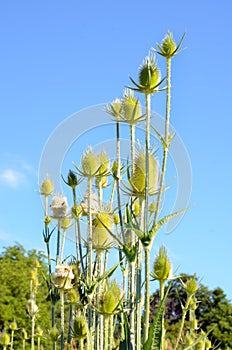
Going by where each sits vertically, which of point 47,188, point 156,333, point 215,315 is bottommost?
point 156,333

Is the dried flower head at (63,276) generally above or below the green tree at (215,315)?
below

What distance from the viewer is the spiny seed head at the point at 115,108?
77.7 inches

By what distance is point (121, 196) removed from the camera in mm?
1959

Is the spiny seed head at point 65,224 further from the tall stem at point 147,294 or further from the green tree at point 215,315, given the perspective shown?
the green tree at point 215,315

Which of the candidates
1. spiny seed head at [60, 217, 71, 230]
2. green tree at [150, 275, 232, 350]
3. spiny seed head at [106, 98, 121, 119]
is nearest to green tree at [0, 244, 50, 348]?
green tree at [150, 275, 232, 350]

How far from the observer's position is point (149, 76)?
1760 millimetres

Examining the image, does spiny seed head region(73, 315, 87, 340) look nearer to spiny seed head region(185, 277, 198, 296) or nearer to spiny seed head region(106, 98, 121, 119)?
spiny seed head region(185, 277, 198, 296)

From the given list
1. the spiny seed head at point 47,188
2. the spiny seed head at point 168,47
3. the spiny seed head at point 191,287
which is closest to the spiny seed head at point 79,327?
the spiny seed head at point 191,287

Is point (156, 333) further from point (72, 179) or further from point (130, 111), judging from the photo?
point (72, 179)

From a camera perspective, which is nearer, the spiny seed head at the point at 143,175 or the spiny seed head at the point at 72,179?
the spiny seed head at the point at 143,175

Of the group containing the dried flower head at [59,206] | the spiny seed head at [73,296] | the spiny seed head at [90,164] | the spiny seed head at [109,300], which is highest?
the dried flower head at [59,206]

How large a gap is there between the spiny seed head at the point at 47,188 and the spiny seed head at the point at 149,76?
93 cm

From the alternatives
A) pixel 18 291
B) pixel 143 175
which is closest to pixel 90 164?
pixel 143 175

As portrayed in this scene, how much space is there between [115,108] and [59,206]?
2.24 ft
